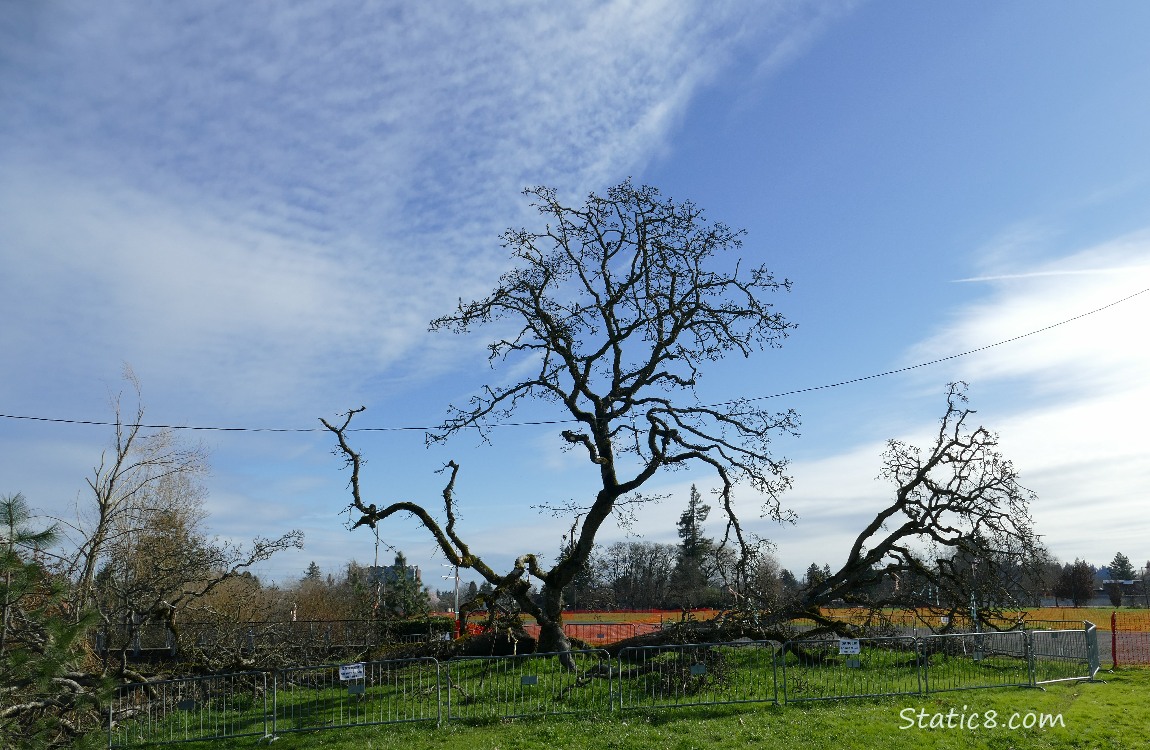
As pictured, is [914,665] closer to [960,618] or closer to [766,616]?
[766,616]

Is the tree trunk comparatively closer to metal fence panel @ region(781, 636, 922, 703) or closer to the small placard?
metal fence panel @ region(781, 636, 922, 703)

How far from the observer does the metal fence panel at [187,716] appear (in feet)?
45.4

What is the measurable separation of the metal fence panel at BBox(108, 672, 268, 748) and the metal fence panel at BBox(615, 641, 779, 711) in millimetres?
6440

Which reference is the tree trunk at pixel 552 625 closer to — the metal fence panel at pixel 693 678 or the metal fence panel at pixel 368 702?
the metal fence panel at pixel 693 678

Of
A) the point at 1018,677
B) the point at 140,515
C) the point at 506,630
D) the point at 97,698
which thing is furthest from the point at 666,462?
the point at 140,515

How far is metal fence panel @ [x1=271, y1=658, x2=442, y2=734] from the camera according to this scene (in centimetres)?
1401

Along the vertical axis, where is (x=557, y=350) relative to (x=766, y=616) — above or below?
above

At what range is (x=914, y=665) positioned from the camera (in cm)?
1568

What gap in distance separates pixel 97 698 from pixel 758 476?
14747 mm

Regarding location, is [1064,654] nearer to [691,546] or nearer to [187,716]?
[187,716]

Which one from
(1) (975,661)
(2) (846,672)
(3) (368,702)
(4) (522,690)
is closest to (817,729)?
(2) (846,672)

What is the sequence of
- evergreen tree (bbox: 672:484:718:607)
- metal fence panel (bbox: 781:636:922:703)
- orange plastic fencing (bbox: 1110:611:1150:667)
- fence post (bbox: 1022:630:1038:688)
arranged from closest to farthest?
metal fence panel (bbox: 781:636:922:703) → fence post (bbox: 1022:630:1038:688) → orange plastic fencing (bbox: 1110:611:1150:667) → evergreen tree (bbox: 672:484:718:607)

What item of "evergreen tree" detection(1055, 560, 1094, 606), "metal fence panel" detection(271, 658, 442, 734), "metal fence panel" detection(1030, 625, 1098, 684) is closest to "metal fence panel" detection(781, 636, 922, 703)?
"metal fence panel" detection(1030, 625, 1098, 684)

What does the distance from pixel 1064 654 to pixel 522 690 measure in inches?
458
